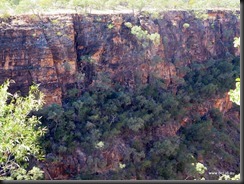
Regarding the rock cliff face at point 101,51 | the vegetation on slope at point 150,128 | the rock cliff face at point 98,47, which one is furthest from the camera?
the rock cliff face at point 98,47

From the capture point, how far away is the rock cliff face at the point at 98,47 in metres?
11.9

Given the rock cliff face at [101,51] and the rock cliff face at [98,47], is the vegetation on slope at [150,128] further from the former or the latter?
the rock cliff face at [98,47]

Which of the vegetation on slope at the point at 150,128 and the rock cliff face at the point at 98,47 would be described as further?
the rock cliff face at the point at 98,47

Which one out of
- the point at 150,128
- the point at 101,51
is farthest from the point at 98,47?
the point at 150,128

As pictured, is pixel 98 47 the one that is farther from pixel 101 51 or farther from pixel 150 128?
pixel 150 128

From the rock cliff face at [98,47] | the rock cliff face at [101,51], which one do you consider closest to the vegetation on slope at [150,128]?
the rock cliff face at [101,51]

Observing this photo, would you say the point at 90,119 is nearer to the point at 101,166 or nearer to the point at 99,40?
the point at 101,166

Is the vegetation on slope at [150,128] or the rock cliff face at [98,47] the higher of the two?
the rock cliff face at [98,47]

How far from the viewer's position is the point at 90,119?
475 inches

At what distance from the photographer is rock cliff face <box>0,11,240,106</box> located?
467 inches

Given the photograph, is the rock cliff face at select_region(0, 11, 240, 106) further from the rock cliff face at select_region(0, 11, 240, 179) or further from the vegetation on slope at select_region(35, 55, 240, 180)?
the vegetation on slope at select_region(35, 55, 240, 180)

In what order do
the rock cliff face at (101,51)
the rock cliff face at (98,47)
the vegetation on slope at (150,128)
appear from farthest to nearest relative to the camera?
1. the rock cliff face at (98,47)
2. the rock cliff face at (101,51)
3. the vegetation on slope at (150,128)

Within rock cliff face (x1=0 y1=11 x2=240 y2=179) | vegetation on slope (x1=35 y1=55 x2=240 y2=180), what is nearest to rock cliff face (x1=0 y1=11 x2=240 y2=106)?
rock cliff face (x1=0 y1=11 x2=240 y2=179)

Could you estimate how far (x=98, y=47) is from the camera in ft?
44.7
